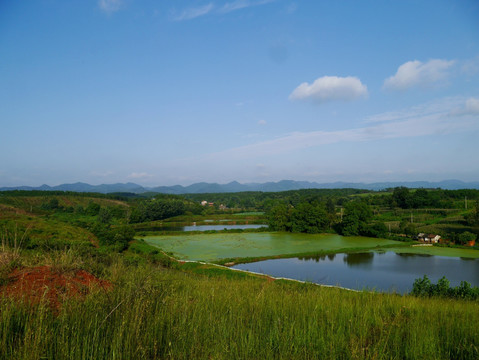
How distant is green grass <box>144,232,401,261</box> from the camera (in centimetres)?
2986

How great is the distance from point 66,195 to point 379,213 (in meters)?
81.7

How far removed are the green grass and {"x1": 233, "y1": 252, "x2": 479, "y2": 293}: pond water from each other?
11.1 feet

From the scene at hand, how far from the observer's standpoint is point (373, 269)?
2319 centimetres

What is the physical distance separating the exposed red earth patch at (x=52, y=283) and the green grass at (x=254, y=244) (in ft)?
75.2

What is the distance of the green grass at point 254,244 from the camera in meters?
29.9

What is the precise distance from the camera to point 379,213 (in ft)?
181

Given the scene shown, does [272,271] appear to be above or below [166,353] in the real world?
below

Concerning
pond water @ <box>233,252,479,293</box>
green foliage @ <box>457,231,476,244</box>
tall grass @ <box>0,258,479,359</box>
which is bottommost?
pond water @ <box>233,252,479,293</box>

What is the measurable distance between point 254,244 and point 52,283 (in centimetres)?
3176

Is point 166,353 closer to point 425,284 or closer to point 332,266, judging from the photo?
point 425,284

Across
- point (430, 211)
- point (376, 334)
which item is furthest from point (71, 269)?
point (430, 211)

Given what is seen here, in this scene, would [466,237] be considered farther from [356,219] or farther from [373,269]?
[373,269]

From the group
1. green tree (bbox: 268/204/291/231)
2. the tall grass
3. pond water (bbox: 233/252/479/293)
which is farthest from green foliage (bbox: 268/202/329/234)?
the tall grass

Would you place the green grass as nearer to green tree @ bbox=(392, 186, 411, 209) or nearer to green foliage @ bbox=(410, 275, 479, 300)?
green foliage @ bbox=(410, 275, 479, 300)
